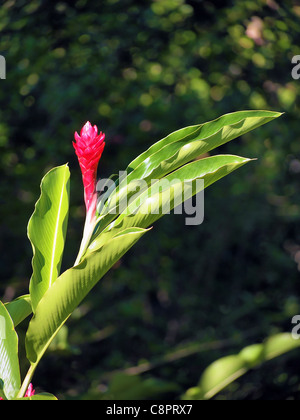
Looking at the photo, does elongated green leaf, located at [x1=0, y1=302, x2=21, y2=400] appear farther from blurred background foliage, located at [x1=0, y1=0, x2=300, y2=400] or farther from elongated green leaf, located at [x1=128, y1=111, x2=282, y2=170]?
blurred background foliage, located at [x1=0, y1=0, x2=300, y2=400]

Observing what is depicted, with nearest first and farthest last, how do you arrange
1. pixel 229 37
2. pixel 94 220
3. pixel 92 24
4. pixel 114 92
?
pixel 94 220, pixel 92 24, pixel 229 37, pixel 114 92

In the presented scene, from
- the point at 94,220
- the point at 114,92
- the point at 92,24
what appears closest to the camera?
the point at 94,220

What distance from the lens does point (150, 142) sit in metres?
2.96

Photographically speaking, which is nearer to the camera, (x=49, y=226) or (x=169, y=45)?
(x=49, y=226)

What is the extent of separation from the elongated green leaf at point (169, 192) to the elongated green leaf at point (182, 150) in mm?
21

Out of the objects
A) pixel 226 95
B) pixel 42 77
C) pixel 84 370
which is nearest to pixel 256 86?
pixel 226 95

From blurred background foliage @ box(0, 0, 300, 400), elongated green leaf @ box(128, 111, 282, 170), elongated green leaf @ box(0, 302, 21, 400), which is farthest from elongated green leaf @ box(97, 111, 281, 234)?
blurred background foliage @ box(0, 0, 300, 400)

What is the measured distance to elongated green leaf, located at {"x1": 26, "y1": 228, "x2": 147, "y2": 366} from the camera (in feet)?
2.41

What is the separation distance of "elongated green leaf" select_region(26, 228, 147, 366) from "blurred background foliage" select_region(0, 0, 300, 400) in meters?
1.51

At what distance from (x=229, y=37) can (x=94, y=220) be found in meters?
2.03

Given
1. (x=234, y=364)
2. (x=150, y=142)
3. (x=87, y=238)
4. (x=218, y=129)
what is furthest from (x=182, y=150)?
(x=150, y=142)

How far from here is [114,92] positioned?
2.83 meters

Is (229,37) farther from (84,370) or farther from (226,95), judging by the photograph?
(84,370)

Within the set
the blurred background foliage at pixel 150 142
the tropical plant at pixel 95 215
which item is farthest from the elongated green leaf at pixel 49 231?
the blurred background foliage at pixel 150 142
